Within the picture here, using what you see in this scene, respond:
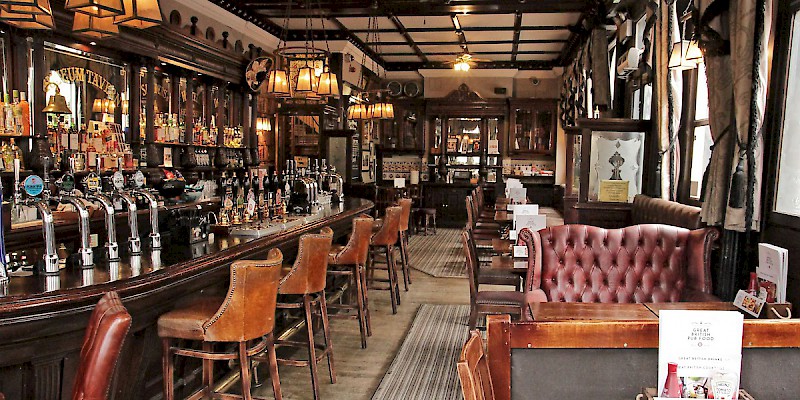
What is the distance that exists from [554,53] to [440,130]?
3.60m

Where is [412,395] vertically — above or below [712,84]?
below

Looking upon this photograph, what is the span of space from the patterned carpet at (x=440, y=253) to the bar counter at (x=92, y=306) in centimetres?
508

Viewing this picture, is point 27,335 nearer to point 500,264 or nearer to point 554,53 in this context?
point 500,264

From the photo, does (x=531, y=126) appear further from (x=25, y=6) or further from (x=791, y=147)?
(x=25, y=6)

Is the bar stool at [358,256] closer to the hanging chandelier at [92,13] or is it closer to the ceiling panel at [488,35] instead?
the hanging chandelier at [92,13]

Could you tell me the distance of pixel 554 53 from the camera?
44.6ft

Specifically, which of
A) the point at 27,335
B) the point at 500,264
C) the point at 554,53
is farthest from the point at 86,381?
the point at 554,53

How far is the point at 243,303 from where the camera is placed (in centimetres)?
299

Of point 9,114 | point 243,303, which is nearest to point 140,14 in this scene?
point 243,303

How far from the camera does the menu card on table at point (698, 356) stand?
5.15ft

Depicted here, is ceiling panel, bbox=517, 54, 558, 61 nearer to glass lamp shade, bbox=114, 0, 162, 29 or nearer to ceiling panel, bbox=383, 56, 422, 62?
ceiling panel, bbox=383, 56, 422, 62

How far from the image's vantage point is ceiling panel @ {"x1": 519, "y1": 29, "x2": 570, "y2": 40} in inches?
449

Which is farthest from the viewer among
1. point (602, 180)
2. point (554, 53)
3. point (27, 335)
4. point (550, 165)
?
point (550, 165)

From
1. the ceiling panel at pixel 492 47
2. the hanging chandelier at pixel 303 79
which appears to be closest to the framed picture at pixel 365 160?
the ceiling panel at pixel 492 47
